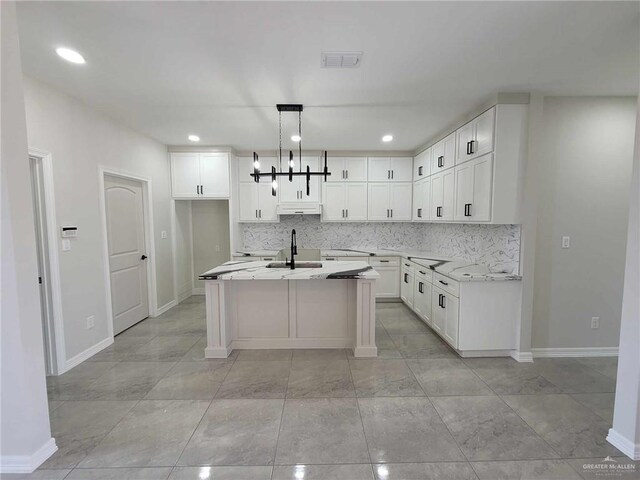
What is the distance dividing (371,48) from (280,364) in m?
2.87

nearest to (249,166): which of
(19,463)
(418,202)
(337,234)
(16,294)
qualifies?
(337,234)

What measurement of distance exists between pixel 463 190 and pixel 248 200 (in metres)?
3.38

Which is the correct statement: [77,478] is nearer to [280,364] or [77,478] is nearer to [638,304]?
[280,364]

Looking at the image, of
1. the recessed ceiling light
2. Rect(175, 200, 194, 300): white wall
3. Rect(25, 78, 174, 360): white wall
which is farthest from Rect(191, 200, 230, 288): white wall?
the recessed ceiling light

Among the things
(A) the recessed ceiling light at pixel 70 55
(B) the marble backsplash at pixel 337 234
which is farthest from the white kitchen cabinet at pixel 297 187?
(A) the recessed ceiling light at pixel 70 55

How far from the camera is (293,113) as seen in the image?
3.19 meters

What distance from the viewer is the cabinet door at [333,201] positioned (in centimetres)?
502

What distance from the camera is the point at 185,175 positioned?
4.68 m

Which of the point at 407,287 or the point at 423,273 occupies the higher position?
the point at 423,273

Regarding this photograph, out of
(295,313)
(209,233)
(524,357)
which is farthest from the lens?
(209,233)

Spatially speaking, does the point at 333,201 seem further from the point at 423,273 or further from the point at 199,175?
the point at 199,175

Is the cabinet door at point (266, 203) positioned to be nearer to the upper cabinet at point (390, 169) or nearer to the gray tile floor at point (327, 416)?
the upper cabinet at point (390, 169)

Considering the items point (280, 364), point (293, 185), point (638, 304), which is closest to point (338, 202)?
point (293, 185)

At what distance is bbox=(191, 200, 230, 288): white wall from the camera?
211 inches
